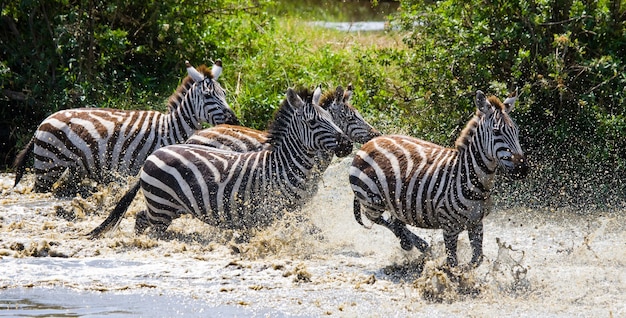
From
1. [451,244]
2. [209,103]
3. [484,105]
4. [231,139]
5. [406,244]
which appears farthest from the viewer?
[209,103]

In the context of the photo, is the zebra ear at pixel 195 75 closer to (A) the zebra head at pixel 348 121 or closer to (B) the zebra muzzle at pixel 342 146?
(A) the zebra head at pixel 348 121

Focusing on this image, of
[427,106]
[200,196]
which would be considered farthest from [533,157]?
[200,196]

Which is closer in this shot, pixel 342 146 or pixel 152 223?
pixel 342 146

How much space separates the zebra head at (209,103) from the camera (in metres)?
12.0

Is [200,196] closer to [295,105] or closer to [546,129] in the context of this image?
[295,105]

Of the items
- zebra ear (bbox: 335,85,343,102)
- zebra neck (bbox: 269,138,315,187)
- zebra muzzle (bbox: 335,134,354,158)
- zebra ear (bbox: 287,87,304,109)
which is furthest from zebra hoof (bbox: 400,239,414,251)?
zebra ear (bbox: 335,85,343,102)

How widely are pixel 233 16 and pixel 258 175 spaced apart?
6.66m

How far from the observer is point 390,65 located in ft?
47.4

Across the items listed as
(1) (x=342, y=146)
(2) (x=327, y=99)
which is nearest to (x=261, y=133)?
(2) (x=327, y=99)

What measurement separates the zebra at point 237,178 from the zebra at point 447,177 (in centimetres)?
84

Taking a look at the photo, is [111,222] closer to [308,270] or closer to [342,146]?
[308,270]

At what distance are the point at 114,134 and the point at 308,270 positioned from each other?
4183 mm

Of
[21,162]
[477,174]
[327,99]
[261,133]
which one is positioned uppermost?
[327,99]

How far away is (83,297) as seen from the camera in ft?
27.2
